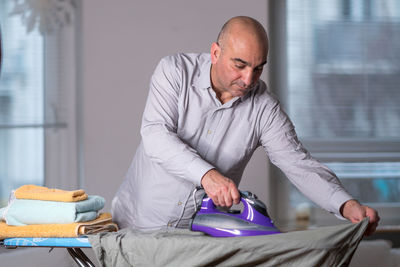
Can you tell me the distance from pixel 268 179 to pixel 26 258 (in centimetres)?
146

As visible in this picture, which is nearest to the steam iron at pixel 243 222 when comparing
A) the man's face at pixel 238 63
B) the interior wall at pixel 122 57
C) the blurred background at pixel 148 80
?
the man's face at pixel 238 63

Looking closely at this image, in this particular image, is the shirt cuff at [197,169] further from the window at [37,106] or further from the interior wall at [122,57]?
the window at [37,106]

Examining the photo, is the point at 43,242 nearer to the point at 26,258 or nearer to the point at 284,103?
the point at 26,258

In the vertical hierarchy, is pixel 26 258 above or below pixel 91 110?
below

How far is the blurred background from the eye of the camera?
10.6 feet

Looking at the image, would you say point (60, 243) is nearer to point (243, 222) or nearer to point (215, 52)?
point (243, 222)

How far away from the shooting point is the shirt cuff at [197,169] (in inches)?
59.1

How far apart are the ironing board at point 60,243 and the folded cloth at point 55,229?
12mm

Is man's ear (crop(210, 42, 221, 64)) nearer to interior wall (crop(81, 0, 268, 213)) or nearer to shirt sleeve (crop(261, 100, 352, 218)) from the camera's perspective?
shirt sleeve (crop(261, 100, 352, 218))

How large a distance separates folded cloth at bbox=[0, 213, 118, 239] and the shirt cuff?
0.29m

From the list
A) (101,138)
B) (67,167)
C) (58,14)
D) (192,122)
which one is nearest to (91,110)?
(101,138)

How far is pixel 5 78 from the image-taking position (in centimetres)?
329

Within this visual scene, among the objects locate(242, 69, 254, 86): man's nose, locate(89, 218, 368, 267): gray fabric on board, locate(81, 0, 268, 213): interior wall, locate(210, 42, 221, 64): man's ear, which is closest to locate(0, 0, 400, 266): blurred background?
locate(81, 0, 268, 213): interior wall

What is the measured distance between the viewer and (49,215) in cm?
152
